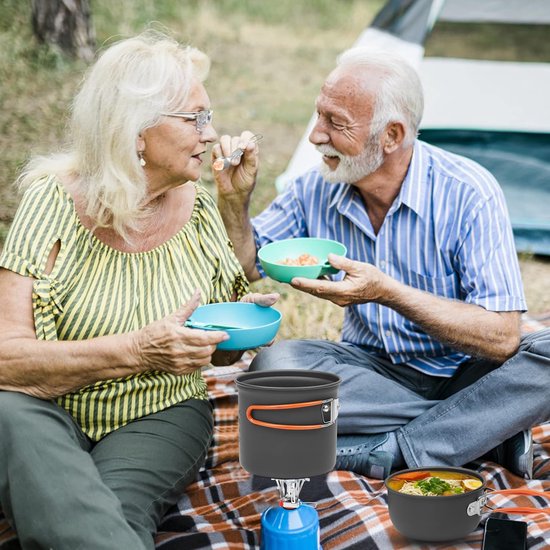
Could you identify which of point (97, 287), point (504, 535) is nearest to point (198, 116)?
point (97, 287)

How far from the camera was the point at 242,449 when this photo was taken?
254 centimetres

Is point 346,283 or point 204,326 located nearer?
point 204,326

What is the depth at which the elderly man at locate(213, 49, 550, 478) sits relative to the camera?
3172 mm

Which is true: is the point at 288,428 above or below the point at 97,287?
below

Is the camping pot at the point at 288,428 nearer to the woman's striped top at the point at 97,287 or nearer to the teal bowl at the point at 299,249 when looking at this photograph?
the woman's striped top at the point at 97,287

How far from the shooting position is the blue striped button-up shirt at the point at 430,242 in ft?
10.6

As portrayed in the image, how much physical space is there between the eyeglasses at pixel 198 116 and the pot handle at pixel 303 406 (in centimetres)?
100

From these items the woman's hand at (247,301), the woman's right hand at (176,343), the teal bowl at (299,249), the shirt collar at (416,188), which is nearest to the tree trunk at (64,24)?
the teal bowl at (299,249)

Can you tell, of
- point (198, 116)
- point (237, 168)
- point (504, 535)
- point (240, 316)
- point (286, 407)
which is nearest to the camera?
point (286, 407)

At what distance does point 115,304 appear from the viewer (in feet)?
9.39

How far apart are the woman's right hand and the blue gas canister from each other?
493 millimetres

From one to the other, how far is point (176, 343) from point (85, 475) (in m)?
0.44

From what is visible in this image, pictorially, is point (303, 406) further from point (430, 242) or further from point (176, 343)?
point (430, 242)

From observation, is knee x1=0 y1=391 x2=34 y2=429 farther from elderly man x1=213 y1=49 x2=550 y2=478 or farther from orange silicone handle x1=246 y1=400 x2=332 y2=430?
elderly man x1=213 y1=49 x2=550 y2=478
